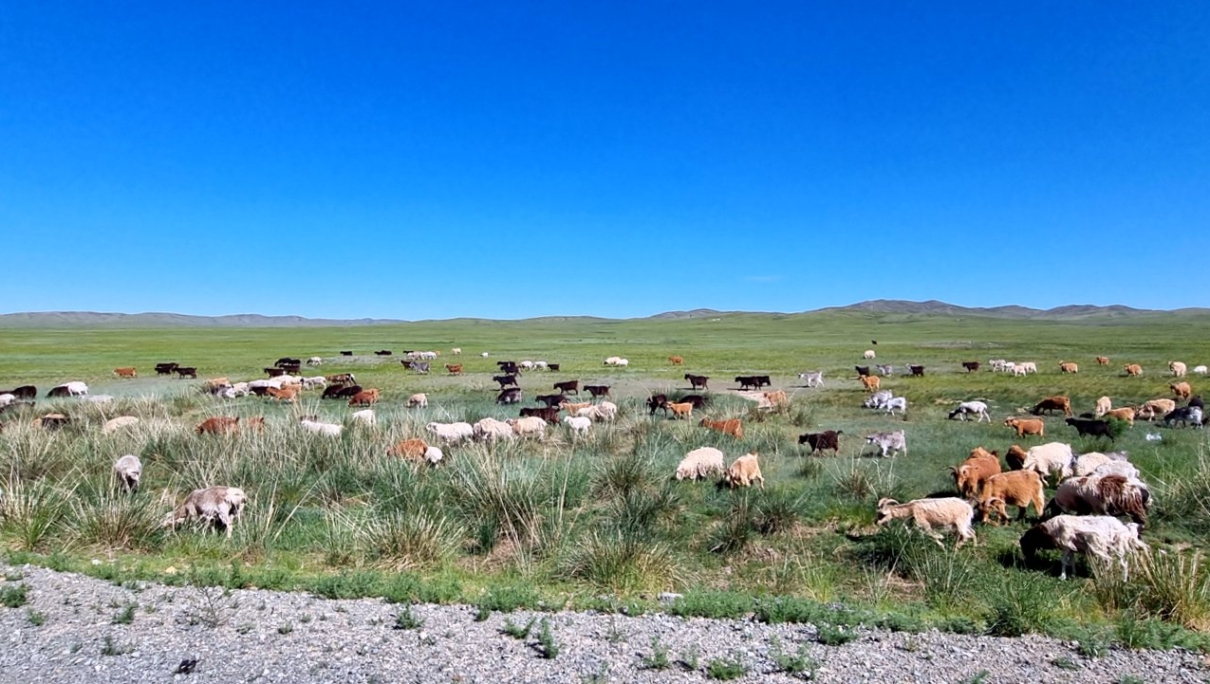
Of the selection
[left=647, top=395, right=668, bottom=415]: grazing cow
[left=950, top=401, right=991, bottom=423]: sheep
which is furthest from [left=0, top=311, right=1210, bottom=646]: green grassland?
[left=647, top=395, right=668, bottom=415]: grazing cow

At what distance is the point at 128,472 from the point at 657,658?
9.94 meters

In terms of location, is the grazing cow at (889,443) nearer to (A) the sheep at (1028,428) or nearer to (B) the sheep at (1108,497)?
(A) the sheep at (1028,428)

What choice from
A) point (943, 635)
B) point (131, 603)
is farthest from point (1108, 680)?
point (131, 603)

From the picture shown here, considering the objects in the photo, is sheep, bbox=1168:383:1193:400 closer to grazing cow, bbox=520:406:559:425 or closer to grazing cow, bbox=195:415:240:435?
grazing cow, bbox=520:406:559:425

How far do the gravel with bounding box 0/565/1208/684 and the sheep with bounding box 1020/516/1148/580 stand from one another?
9.06ft

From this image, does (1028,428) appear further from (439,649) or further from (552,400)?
(439,649)

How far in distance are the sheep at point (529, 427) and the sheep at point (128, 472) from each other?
25.5 feet

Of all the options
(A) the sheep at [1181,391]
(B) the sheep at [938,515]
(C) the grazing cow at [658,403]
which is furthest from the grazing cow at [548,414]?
(A) the sheep at [1181,391]

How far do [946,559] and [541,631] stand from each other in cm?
516

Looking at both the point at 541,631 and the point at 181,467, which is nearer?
the point at 541,631

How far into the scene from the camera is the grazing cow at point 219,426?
45.9 feet

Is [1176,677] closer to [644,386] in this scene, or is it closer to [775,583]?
[775,583]

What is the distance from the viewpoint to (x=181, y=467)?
39.0 feet

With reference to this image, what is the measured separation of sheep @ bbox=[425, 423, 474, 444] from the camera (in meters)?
15.4
